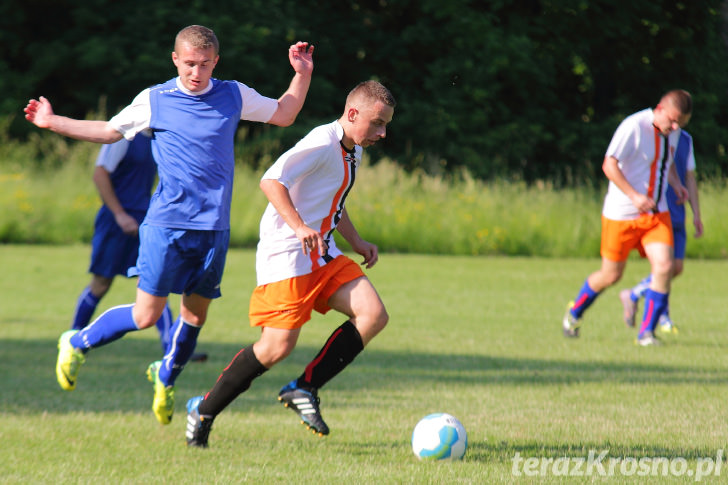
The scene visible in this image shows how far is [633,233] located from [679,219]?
121 centimetres

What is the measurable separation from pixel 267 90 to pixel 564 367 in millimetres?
23809

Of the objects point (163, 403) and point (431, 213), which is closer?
point (163, 403)

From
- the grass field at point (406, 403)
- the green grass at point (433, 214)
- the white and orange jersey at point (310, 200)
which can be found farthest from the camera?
the green grass at point (433, 214)

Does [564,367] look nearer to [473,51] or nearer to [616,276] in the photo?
[616,276]

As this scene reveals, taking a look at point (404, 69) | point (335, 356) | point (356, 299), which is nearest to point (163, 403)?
point (335, 356)

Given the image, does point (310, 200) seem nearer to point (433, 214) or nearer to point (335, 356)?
point (335, 356)

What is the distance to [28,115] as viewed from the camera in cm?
505

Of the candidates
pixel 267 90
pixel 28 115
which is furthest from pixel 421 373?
pixel 267 90

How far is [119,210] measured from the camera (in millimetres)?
6988

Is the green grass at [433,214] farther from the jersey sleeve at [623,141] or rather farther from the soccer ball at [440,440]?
the soccer ball at [440,440]

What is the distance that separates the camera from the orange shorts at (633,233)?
8.42m

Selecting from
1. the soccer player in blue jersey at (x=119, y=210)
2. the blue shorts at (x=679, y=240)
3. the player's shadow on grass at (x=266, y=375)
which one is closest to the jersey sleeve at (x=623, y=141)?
the blue shorts at (x=679, y=240)

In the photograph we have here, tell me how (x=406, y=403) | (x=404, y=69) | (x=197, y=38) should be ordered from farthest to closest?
1. (x=404, y=69)
2. (x=406, y=403)
3. (x=197, y=38)

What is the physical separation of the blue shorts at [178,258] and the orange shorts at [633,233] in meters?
4.34
